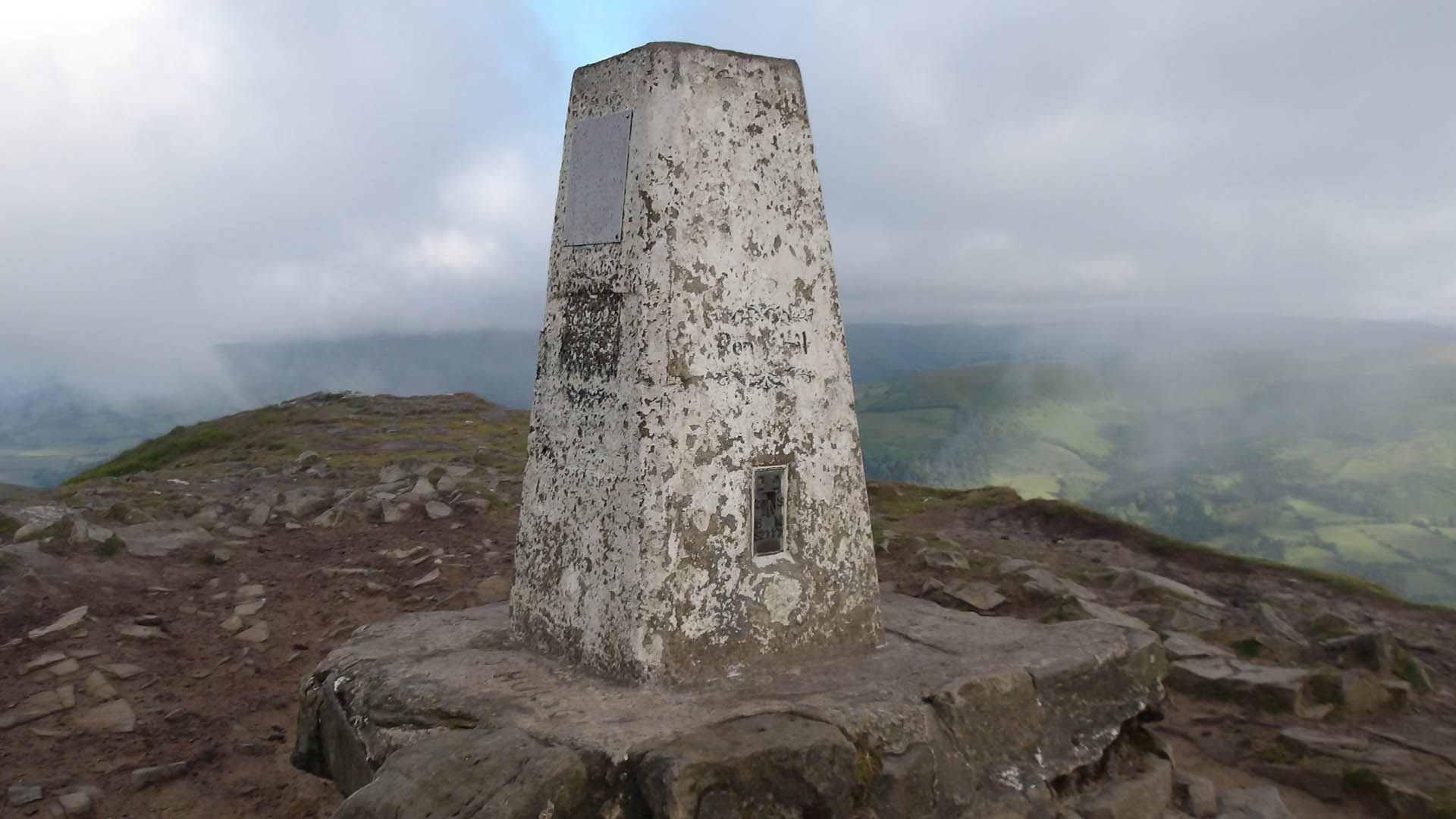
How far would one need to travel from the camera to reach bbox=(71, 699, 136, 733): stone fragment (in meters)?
7.00

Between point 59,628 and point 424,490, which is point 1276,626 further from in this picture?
point 59,628

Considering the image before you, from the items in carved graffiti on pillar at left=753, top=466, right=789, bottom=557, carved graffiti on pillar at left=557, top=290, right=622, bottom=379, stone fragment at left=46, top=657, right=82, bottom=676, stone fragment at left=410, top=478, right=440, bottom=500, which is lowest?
stone fragment at left=46, top=657, right=82, bottom=676

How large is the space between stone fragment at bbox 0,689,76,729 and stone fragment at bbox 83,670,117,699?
0.67 ft

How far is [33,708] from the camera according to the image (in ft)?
23.2

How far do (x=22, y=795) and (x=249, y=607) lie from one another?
3543mm

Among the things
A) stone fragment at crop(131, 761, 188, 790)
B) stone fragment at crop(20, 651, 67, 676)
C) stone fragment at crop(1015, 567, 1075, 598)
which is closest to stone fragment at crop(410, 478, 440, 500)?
stone fragment at crop(20, 651, 67, 676)

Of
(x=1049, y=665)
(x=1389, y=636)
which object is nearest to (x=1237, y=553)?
(x=1389, y=636)

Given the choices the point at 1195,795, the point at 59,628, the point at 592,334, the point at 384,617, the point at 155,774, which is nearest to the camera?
the point at 592,334

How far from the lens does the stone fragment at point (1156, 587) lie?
1002 cm

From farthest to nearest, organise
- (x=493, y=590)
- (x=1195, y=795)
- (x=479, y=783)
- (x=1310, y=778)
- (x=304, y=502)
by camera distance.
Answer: (x=304, y=502) → (x=493, y=590) → (x=1310, y=778) → (x=1195, y=795) → (x=479, y=783)

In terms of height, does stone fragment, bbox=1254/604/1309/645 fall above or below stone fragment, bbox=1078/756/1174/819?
below

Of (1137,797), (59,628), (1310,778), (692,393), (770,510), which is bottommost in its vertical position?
(1310,778)

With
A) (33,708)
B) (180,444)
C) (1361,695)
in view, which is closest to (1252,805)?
(1361,695)

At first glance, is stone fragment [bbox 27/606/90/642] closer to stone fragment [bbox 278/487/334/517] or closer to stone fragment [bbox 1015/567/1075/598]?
stone fragment [bbox 278/487/334/517]
